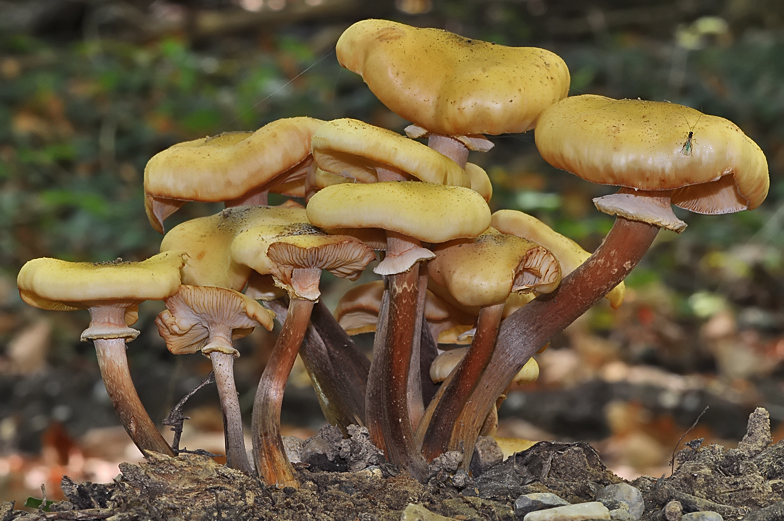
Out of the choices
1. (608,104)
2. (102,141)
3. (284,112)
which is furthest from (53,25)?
(608,104)

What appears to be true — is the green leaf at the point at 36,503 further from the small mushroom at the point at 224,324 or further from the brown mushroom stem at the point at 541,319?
the brown mushroom stem at the point at 541,319

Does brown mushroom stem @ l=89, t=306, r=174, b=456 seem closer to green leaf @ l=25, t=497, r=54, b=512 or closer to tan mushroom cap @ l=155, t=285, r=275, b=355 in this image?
tan mushroom cap @ l=155, t=285, r=275, b=355

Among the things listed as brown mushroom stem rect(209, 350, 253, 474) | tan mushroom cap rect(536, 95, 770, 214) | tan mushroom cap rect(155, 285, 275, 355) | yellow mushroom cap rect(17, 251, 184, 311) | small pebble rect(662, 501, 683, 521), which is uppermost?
tan mushroom cap rect(536, 95, 770, 214)

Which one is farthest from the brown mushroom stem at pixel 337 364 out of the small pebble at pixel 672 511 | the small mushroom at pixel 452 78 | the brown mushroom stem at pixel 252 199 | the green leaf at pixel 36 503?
the small pebble at pixel 672 511

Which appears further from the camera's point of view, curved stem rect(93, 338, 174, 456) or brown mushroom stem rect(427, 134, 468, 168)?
brown mushroom stem rect(427, 134, 468, 168)

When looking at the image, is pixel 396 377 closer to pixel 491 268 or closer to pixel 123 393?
pixel 491 268

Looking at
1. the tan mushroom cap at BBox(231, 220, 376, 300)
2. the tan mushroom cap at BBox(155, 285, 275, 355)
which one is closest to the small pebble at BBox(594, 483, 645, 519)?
the tan mushroom cap at BBox(231, 220, 376, 300)

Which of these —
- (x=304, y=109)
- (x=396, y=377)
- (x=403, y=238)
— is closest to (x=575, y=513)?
(x=396, y=377)
